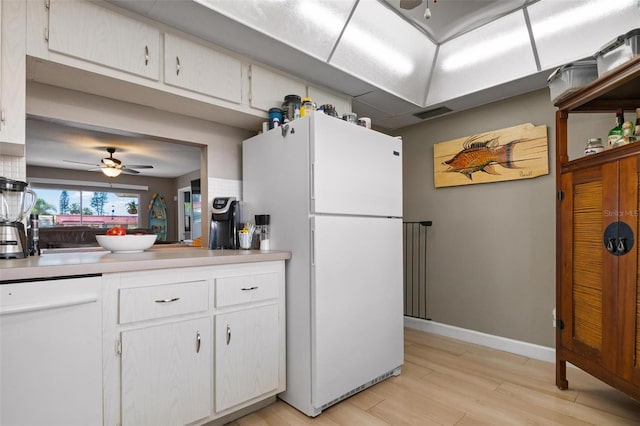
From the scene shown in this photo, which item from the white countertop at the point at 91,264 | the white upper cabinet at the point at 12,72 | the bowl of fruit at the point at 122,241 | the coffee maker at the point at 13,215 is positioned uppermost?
the white upper cabinet at the point at 12,72

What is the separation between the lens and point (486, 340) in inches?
116

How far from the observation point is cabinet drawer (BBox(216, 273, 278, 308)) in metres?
1.73

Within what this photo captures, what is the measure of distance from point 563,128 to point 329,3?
1694mm

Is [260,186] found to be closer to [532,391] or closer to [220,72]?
[220,72]

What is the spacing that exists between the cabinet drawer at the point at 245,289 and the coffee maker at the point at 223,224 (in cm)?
45

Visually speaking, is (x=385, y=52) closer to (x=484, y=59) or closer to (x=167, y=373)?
(x=484, y=59)

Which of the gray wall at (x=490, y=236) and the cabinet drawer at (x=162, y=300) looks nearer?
the cabinet drawer at (x=162, y=300)

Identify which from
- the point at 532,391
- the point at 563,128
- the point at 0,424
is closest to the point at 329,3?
the point at 563,128

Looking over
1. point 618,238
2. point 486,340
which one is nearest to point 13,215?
point 618,238

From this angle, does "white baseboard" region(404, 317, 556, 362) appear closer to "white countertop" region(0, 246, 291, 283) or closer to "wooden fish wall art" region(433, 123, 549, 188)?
"wooden fish wall art" region(433, 123, 549, 188)

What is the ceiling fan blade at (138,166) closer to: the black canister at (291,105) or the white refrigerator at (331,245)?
the white refrigerator at (331,245)

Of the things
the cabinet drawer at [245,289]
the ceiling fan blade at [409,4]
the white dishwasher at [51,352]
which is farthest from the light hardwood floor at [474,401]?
the ceiling fan blade at [409,4]

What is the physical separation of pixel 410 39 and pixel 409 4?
0.37 meters

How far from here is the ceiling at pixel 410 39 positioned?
1.88 m
